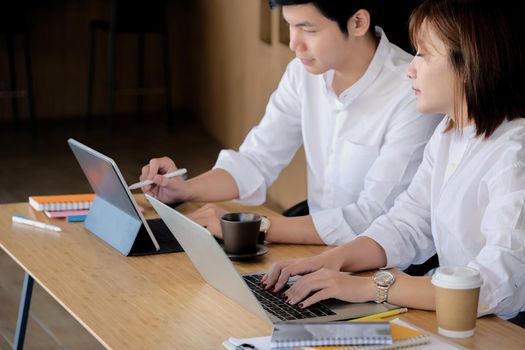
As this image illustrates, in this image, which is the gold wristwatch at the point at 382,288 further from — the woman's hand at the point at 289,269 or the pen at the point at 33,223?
the pen at the point at 33,223

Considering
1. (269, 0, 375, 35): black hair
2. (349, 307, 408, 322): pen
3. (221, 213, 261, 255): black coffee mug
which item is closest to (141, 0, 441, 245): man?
(269, 0, 375, 35): black hair

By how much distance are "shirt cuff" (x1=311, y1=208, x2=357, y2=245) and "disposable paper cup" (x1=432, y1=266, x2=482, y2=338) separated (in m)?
0.58

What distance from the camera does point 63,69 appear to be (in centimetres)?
694

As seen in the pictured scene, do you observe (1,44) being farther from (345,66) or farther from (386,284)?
(386,284)

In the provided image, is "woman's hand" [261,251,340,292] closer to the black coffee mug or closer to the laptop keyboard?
the laptop keyboard

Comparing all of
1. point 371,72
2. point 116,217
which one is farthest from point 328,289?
point 371,72

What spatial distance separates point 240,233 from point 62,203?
553 mm

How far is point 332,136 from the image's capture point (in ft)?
8.48

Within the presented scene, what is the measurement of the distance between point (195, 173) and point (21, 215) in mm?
3182

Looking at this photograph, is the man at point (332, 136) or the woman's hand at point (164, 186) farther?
the woman's hand at point (164, 186)

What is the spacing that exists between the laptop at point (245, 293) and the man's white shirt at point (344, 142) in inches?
16.1

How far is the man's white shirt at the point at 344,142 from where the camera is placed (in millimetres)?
2297

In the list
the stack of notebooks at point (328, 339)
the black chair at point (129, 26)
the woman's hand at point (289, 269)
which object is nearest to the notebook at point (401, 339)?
the stack of notebooks at point (328, 339)

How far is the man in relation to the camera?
89.0 inches
